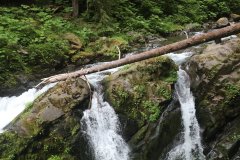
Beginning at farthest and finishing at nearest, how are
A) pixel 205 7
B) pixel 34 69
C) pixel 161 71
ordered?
pixel 205 7, pixel 34 69, pixel 161 71

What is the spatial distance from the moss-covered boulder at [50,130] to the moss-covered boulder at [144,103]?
1.00m

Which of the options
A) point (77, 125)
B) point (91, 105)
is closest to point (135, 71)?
point (91, 105)

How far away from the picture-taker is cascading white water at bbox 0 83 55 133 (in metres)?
9.49

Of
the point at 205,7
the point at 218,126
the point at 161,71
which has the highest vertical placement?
the point at 161,71

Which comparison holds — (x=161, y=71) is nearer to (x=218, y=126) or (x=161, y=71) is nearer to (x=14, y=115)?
(x=218, y=126)

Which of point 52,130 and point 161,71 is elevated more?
point 161,71

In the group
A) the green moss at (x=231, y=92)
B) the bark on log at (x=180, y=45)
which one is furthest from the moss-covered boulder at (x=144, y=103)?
the green moss at (x=231, y=92)

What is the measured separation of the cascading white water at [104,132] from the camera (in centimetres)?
890

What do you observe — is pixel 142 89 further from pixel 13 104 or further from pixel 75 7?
pixel 75 7

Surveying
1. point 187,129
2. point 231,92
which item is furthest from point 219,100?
point 187,129

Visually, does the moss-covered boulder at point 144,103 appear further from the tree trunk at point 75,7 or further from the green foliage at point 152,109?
the tree trunk at point 75,7

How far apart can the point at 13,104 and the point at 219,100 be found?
5.75 m

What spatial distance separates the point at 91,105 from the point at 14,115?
2.19 m

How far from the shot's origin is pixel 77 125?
8.71 m
